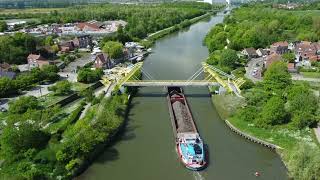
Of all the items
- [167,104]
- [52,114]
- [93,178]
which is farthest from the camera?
[167,104]

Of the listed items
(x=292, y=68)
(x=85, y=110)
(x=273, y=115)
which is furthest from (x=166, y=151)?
(x=292, y=68)

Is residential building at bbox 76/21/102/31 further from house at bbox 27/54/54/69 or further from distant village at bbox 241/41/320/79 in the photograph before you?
distant village at bbox 241/41/320/79

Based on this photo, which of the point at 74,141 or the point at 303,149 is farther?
the point at 74,141

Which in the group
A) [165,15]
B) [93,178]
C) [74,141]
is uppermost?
[165,15]

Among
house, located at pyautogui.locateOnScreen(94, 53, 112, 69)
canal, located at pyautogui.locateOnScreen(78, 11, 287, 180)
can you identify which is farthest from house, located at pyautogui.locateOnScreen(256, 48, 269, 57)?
house, located at pyautogui.locateOnScreen(94, 53, 112, 69)

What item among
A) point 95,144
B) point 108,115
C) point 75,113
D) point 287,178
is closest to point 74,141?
point 95,144

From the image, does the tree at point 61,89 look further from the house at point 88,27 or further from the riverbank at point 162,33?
the house at point 88,27

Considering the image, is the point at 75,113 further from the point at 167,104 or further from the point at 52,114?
the point at 167,104
